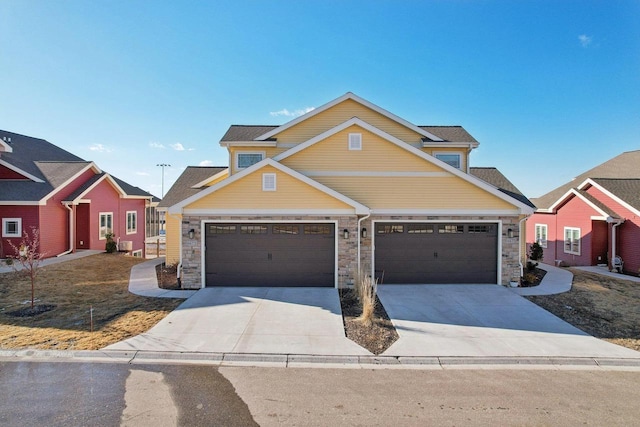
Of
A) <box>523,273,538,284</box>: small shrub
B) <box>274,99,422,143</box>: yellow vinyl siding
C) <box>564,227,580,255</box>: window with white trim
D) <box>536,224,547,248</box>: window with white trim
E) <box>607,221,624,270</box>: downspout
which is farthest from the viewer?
<box>536,224,547,248</box>: window with white trim

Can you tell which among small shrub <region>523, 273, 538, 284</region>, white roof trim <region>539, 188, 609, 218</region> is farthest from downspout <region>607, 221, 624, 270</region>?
small shrub <region>523, 273, 538, 284</region>

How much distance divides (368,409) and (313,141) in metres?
9.26

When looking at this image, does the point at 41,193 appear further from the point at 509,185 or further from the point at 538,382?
the point at 509,185

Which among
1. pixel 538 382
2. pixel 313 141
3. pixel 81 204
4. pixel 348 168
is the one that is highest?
pixel 313 141

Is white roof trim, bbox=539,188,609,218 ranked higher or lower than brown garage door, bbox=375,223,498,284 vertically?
higher

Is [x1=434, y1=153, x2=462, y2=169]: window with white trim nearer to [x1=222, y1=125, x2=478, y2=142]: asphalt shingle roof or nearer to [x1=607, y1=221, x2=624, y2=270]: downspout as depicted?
[x1=222, y1=125, x2=478, y2=142]: asphalt shingle roof

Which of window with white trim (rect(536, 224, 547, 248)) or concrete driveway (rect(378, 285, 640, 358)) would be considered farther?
window with white trim (rect(536, 224, 547, 248))

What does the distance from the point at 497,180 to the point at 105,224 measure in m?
22.4

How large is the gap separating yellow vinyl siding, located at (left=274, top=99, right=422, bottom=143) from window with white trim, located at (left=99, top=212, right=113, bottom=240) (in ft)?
41.3

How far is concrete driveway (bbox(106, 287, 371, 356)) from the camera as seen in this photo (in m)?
6.77

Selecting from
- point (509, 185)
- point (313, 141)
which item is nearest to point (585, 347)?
point (313, 141)

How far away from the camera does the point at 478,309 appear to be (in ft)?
30.3

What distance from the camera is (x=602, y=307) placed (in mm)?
9578

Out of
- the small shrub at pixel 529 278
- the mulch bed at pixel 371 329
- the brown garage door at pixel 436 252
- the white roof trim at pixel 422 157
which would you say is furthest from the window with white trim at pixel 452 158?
the mulch bed at pixel 371 329
